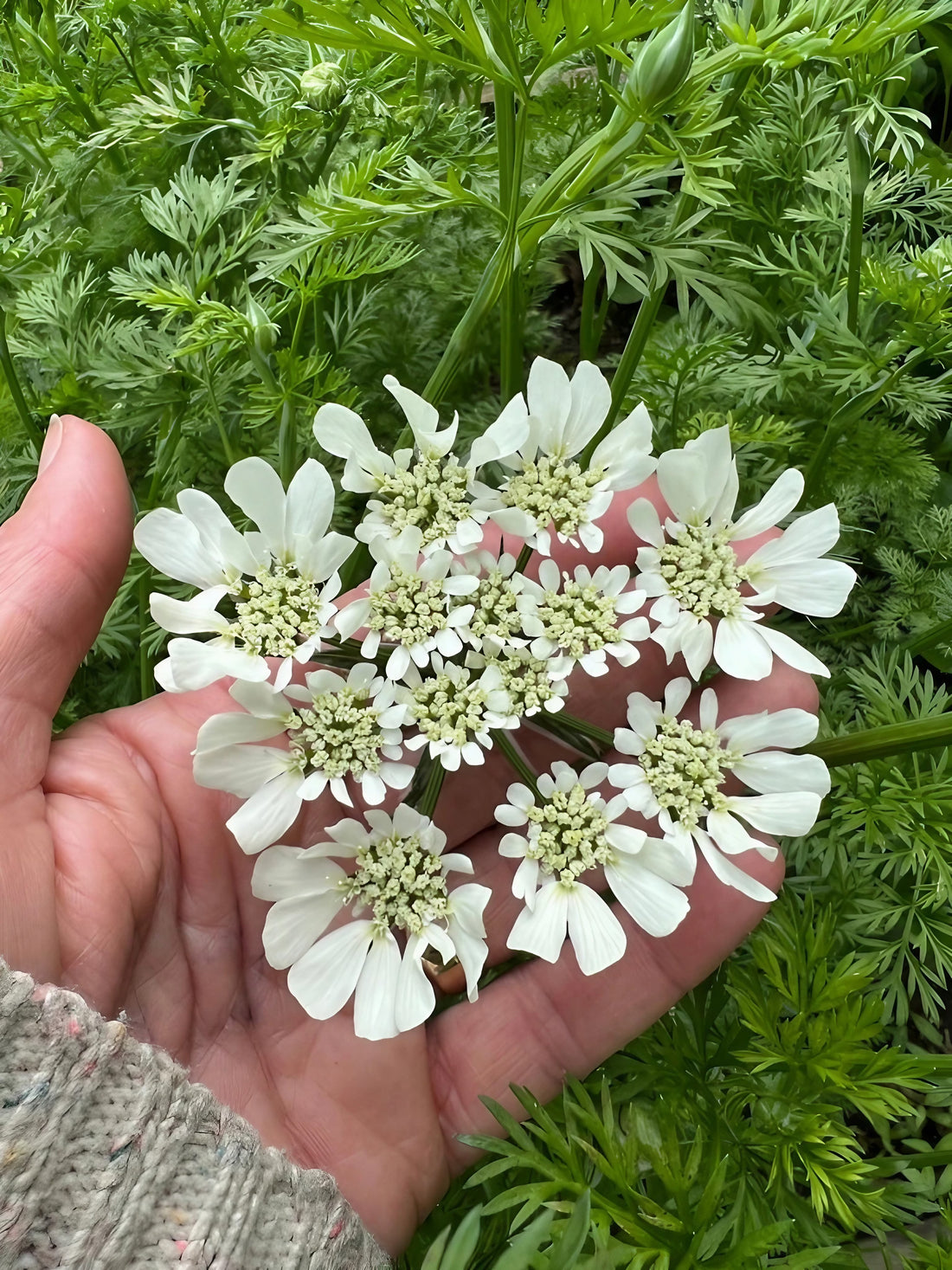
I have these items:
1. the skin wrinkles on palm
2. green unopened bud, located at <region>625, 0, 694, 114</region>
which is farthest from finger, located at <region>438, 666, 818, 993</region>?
green unopened bud, located at <region>625, 0, 694, 114</region>

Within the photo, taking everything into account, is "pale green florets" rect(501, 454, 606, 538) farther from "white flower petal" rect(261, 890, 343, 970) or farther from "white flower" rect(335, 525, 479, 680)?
"white flower petal" rect(261, 890, 343, 970)

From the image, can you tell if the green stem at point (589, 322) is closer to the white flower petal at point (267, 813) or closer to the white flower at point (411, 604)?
the white flower at point (411, 604)

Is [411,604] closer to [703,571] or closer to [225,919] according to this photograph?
[703,571]

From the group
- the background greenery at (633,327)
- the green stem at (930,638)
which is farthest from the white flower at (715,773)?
the green stem at (930,638)

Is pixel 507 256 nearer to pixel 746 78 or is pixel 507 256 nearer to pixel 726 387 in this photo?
pixel 746 78

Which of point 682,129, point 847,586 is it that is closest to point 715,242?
point 682,129

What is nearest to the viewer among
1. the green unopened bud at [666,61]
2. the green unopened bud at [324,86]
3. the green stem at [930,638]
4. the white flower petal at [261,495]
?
the green unopened bud at [666,61]
